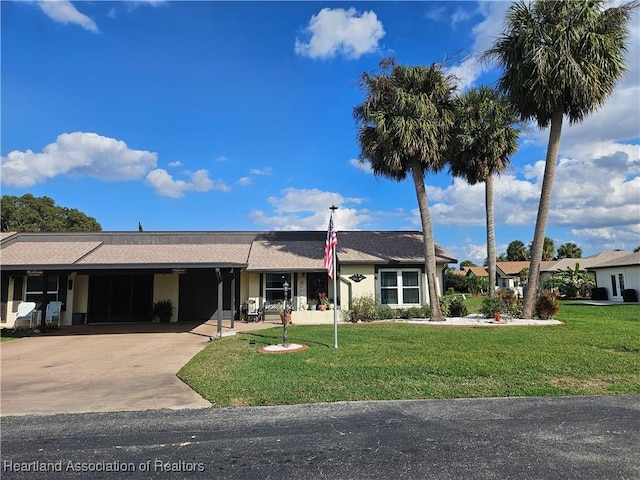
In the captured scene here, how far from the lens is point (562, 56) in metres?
13.9

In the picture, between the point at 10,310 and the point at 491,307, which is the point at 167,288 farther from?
the point at 491,307

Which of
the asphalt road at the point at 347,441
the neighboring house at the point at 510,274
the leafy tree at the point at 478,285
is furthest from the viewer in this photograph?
the neighboring house at the point at 510,274

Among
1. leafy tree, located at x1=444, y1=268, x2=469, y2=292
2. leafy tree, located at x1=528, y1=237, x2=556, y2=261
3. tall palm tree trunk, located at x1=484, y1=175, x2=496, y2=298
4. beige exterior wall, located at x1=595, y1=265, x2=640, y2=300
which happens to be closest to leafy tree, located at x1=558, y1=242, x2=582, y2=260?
leafy tree, located at x1=528, y1=237, x2=556, y2=261

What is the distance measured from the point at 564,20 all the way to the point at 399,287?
454 inches

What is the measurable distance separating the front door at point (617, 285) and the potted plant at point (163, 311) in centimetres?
Result: 2836

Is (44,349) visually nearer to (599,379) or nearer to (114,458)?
(114,458)

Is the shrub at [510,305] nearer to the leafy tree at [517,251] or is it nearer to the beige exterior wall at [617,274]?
the beige exterior wall at [617,274]

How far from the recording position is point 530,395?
6.11 meters

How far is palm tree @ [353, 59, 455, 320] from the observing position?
610 inches

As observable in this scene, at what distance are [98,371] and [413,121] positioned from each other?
12834 millimetres

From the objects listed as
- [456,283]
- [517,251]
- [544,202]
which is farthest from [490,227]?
[517,251]

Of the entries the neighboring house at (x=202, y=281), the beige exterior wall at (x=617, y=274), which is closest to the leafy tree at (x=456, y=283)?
the beige exterior wall at (x=617, y=274)

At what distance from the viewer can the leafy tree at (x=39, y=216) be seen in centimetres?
4090

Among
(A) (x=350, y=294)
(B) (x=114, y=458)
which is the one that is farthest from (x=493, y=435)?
(A) (x=350, y=294)
